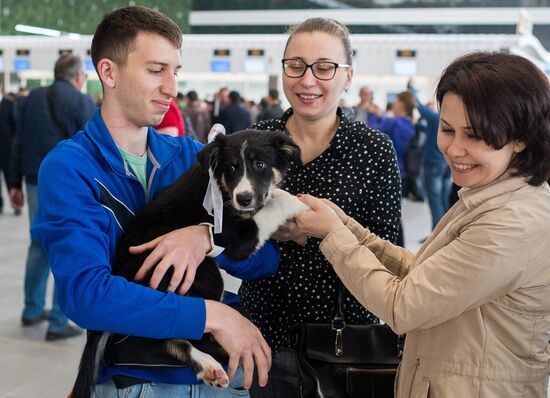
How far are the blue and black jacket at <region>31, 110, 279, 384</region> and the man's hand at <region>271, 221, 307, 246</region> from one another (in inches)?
19.3

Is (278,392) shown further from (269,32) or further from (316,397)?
(269,32)

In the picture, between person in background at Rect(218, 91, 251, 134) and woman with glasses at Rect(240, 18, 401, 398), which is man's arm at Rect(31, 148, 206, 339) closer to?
woman with glasses at Rect(240, 18, 401, 398)

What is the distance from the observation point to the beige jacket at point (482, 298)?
1.37 meters

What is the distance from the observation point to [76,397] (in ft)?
5.13

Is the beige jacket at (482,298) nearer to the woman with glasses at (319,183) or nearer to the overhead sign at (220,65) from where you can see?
the woman with glasses at (319,183)

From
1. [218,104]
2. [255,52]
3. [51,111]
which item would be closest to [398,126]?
[218,104]

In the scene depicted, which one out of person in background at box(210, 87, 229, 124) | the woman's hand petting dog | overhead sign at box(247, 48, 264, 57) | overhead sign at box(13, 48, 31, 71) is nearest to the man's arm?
the woman's hand petting dog

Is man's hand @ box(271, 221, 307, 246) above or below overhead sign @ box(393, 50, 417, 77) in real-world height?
below

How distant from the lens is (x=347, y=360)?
1879mm

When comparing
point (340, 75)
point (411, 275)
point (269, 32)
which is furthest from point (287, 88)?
point (269, 32)

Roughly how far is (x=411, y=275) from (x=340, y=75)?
88cm

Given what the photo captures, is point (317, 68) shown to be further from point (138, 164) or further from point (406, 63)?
point (406, 63)

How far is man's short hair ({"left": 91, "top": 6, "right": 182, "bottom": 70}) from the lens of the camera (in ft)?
5.30

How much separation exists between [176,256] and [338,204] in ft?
2.16
